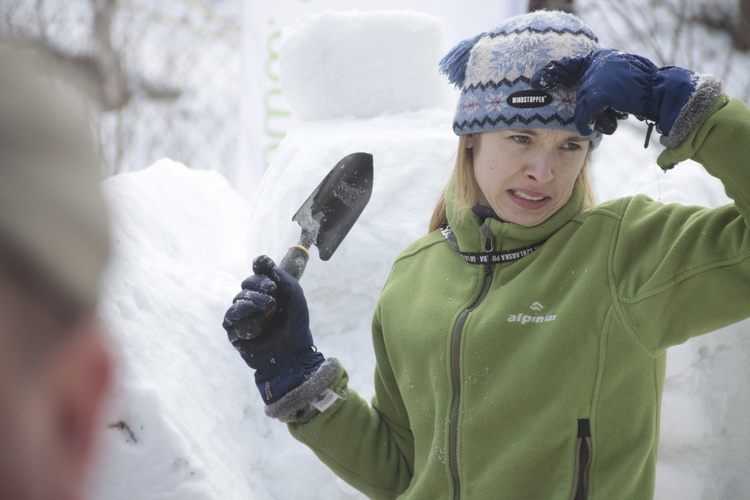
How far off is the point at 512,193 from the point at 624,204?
220 mm

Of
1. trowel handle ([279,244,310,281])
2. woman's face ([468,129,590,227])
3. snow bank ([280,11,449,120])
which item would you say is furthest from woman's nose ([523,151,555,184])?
snow bank ([280,11,449,120])

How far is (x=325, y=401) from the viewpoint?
1.83m

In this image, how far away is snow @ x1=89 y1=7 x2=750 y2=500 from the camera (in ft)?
6.77

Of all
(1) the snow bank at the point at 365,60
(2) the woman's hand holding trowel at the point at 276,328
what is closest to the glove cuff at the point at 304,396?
(2) the woman's hand holding trowel at the point at 276,328

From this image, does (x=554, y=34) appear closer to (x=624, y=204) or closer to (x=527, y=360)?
(x=624, y=204)

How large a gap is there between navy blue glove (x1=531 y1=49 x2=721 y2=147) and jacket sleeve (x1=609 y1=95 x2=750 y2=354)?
28 mm

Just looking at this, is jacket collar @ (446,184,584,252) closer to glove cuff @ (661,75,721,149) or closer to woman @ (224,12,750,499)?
woman @ (224,12,750,499)

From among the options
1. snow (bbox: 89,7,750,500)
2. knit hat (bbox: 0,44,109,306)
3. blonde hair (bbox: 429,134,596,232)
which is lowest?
snow (bbox: 89,7,750,500)

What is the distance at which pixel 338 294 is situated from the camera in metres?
2.65

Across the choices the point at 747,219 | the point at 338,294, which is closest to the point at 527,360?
the point at 747,219

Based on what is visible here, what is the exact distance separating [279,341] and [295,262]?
0.20 meters

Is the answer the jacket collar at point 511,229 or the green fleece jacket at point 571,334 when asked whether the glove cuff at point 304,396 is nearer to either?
the green fleece jacket at point 571,334

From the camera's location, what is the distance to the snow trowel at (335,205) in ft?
6.77

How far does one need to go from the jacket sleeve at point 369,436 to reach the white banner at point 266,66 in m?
2.65
